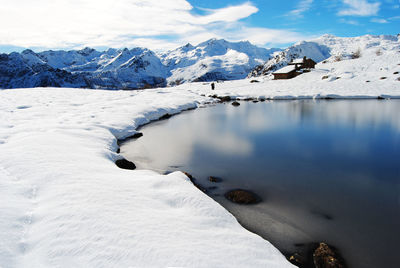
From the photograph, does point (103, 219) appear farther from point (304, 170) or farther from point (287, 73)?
point (287, 73)

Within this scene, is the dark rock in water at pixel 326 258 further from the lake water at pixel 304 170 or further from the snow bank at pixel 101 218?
the snow bank at pixel 101 218

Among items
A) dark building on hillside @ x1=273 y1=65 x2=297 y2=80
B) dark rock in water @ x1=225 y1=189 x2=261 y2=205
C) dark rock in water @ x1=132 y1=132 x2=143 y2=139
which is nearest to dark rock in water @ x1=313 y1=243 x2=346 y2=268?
dark rock in water @ x1=225 y1=189 x2=261 y2=205

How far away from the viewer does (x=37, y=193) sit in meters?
6.88

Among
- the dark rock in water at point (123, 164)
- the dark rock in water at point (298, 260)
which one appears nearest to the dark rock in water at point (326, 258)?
the dark rock in water at point (298, 260)

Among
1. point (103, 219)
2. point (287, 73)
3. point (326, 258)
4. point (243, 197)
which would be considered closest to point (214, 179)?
point (243, 197)

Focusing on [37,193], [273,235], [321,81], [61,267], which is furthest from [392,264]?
[321,81]

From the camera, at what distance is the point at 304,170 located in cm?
1246

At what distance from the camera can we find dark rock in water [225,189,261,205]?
9594 mm

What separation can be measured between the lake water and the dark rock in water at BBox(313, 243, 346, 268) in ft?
1.08

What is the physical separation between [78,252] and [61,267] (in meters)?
0.39

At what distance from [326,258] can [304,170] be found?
21.3ft

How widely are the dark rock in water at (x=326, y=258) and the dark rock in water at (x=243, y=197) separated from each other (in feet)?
10.2

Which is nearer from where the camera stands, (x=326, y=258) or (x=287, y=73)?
(x=326, y=258)

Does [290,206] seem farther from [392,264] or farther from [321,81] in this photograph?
[321,81]
